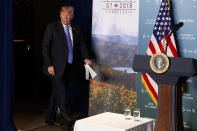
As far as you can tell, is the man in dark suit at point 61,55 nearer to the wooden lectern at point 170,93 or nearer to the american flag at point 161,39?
the american flag at point 161,39

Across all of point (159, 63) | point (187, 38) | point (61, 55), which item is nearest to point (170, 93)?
point (159, 63)

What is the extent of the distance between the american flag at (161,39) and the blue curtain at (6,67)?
1800mm

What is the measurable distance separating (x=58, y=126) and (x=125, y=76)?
121cm

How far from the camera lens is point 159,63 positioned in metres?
3.66

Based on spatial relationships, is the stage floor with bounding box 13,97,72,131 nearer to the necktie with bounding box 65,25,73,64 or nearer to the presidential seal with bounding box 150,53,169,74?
the necktie with bounding box 65,25,73,64

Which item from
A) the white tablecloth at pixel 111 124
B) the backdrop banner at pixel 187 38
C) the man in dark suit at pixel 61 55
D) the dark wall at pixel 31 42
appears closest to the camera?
the white tablecloth at pixel 111 124

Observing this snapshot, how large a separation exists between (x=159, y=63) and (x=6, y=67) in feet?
6.91

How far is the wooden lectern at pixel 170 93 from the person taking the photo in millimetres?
3598

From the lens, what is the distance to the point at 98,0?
5.71 metres

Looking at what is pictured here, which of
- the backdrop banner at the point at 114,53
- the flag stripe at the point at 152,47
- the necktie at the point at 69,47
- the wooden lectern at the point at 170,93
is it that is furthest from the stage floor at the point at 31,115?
the wooden lectern at the point at 170,93

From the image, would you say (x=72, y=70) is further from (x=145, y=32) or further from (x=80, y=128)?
(x=80, y=128)

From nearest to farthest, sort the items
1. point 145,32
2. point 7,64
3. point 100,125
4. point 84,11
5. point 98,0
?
point 100,125, point 7,64, point 145,32, point 98,0, point 84,11

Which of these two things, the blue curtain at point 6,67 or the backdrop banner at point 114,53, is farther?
the backdrop banner at point 114,53

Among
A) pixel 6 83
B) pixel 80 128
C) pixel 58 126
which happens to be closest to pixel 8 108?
pixel 6 83
